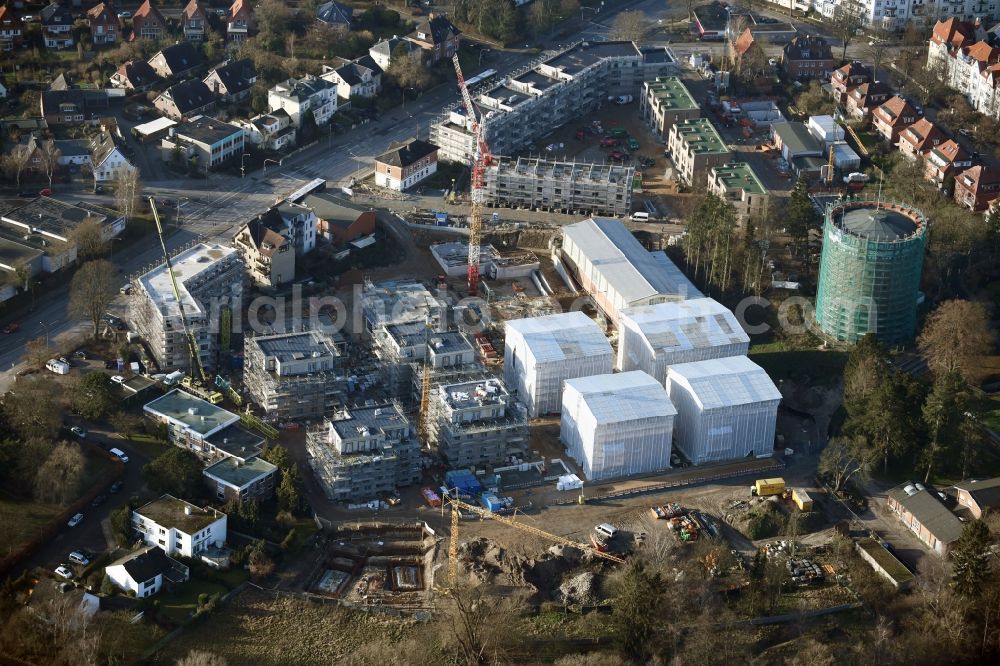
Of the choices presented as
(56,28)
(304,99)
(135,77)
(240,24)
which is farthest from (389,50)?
(56,28)

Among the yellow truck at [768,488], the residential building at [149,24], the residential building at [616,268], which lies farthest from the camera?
the residential building at [149,24]

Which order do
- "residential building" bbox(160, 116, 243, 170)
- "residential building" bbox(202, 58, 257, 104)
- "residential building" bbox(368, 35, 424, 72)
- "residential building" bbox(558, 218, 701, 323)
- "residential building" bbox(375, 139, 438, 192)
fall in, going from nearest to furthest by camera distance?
"residential building" bbox(558, 218, 701, 323), "residential building" bbox(375, 139, 438, 192), "residential building" bbox(160, 116, 243, 170), "residential building" bbox(202, 58, 257, 104), "residential building" bbox(368, 35, 424, 72)

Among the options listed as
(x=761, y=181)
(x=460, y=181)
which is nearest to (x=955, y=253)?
(x=761, y=181)

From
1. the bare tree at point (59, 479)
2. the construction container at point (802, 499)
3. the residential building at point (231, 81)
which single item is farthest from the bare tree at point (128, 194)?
the construction container at point (802, 499)

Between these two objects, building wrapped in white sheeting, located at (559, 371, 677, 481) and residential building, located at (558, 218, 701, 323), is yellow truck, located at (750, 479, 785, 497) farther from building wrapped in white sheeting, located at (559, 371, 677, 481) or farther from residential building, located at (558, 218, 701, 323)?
residential building, located at (558, 218, 701, 323)

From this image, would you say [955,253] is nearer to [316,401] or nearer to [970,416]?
[970,416]

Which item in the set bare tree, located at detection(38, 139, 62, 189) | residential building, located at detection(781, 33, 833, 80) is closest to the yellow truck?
bare tree, located at detection(38, 139, 62, 189)

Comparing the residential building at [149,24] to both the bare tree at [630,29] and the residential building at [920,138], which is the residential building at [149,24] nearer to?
the bare tree at [630,29]
